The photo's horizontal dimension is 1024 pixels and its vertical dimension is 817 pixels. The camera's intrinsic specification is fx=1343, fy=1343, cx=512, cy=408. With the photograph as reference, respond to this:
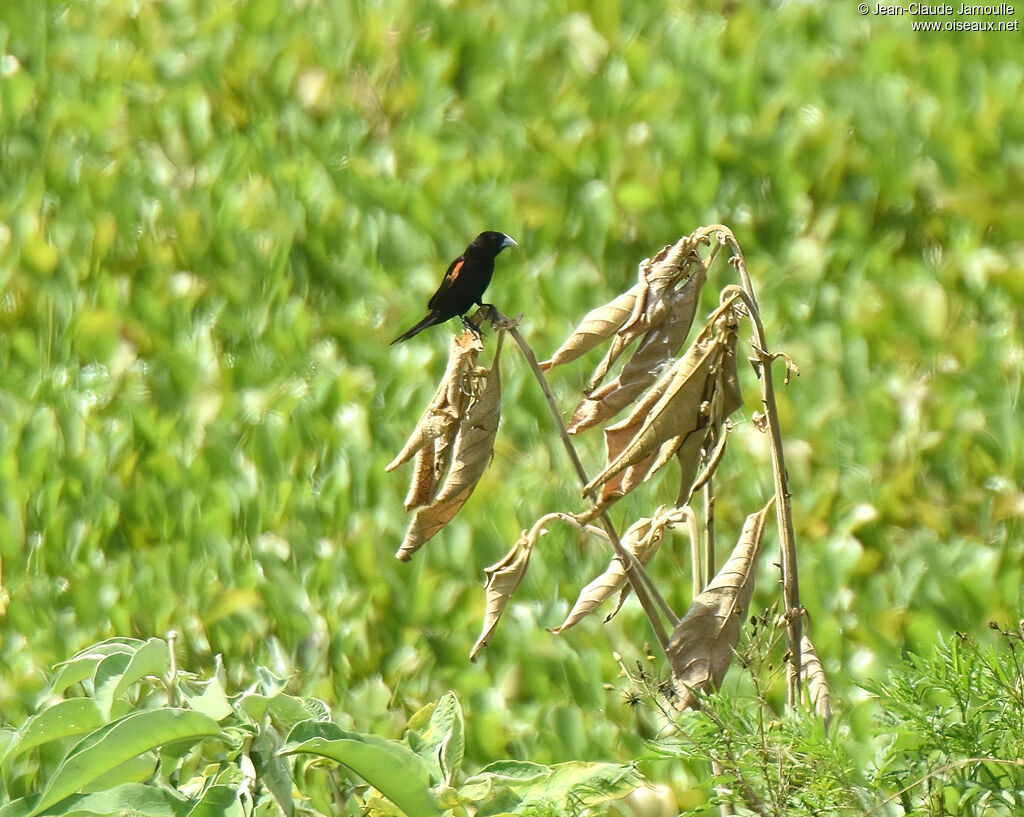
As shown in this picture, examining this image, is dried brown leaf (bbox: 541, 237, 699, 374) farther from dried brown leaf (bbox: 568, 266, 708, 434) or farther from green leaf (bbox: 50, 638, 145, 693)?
green leaf (bbox: 50, 638, 145, 693)

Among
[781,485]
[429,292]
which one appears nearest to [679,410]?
[781,485]

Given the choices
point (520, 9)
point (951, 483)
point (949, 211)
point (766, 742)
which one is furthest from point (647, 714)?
point (520, 9)

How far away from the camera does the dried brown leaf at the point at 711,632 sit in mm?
1248

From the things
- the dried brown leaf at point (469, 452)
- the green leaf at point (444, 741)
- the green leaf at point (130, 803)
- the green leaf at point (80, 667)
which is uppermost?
the dried brown leaf at point (469, 452)

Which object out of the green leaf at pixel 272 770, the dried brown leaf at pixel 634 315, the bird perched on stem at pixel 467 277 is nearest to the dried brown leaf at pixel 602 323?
the dried brown leaf at pixel 634 315

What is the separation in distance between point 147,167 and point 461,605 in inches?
45.4

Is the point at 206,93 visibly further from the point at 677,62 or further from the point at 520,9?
the point at 677,62

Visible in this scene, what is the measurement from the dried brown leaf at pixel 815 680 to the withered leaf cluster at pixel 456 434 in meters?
0.38

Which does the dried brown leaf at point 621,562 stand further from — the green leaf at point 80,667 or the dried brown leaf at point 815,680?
the green leaf at point 80,667

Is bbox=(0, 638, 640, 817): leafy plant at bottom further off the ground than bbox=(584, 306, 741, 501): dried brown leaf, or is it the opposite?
bbox=(584, 306, 741, 501): dried brown leaf

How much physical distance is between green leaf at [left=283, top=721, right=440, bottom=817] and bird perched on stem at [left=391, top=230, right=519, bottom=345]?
0.49m

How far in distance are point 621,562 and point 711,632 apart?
4.4 inches

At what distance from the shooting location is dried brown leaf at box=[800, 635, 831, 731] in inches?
52.2

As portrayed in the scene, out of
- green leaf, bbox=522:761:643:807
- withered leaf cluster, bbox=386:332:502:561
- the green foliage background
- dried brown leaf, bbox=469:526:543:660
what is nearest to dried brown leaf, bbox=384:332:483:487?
withered leaf cluster, bbox=386:332:502:561
